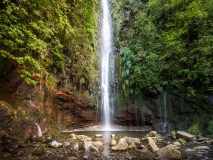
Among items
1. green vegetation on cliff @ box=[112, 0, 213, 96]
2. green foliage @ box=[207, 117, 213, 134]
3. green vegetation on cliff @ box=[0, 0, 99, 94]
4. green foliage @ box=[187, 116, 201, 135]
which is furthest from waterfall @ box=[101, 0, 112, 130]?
green foliage @ box=[207, 117, 213, 134]

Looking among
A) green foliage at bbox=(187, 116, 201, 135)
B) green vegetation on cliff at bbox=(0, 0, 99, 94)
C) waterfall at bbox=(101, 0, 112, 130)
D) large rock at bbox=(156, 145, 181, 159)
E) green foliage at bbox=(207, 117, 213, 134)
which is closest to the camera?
large rock at bbox=(156, 145, 181, 159)

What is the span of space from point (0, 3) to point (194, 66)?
10.7 meters

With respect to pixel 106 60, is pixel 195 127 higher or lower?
lower

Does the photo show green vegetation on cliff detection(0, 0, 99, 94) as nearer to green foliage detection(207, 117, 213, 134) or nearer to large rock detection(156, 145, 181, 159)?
large rock detection(156, 145, 181, 159)

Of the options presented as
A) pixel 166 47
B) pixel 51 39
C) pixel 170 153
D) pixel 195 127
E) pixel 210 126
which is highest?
pixel 166 47

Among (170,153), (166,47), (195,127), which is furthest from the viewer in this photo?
(166,47)

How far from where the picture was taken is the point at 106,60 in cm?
1521

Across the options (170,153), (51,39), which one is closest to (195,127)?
(170,153)

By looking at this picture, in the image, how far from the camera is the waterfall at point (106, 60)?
42.5 ft

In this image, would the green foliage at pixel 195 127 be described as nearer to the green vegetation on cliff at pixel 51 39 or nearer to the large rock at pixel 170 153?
the large rock at pixel 170 153

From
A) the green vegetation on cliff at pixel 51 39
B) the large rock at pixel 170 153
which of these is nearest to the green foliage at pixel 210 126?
the large rock at pixel 170 153

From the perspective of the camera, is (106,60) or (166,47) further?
(106,60)

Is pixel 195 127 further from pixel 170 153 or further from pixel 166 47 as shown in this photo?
pixel 170 153

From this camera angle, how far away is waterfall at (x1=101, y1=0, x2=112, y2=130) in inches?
510
